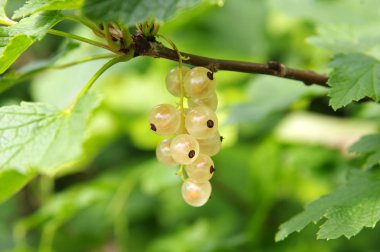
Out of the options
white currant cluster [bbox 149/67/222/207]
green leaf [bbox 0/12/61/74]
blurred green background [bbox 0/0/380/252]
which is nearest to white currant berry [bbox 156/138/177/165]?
white currant cluster [bbox 149/67/222/207]

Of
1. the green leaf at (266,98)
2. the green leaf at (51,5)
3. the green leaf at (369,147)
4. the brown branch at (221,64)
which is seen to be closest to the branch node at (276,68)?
the brown branch at (221,64)

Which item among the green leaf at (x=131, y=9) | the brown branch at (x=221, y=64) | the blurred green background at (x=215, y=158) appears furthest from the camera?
the blurred green background at (x=215, y=158)

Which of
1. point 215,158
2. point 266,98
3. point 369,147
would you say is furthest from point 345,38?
point 215,158

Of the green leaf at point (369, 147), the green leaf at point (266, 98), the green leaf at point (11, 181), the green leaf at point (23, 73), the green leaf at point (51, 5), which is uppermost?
the green leaf at point (266, 98)

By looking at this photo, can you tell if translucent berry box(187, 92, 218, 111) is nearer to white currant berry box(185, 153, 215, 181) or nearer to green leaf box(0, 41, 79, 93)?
white currant berry box(185, 153, 215, 181)

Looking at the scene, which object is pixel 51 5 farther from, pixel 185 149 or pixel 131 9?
pixel 185 149

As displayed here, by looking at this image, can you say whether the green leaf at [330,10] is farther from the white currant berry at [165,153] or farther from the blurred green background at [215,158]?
the white currant berry at [165,153]
